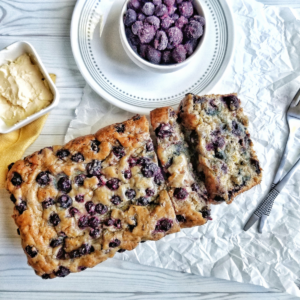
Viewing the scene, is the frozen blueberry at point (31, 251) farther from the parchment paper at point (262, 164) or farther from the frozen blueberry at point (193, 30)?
the frozen blueberry at point (193, 30)

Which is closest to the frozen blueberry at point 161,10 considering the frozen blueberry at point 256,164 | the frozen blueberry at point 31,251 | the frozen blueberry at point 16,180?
the frozen blueberry at point 256,164

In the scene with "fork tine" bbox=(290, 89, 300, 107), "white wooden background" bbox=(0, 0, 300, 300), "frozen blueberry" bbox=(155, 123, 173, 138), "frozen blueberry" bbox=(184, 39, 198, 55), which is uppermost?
"frozen blueberry" bbox=(184, 39, 198, 55)

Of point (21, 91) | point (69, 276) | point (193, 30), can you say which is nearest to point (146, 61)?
point (193, 30)

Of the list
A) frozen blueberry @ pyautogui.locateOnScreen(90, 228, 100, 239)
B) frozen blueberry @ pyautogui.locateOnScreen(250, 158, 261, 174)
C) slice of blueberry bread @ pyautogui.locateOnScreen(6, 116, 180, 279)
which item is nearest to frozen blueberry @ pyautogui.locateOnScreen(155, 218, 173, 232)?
slice of blueberry bread @ pyautogui.locateOnScreen(6, 116, 180, 279)

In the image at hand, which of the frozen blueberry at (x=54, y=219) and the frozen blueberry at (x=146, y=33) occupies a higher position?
the frozen blueberry at (x=146, y=33)

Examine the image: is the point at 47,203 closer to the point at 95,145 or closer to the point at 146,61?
the point at 95,145

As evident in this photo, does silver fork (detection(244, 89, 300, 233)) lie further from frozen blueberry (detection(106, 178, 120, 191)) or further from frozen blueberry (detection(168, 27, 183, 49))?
frozen blueberry (detection(106, 178, 120, 191))

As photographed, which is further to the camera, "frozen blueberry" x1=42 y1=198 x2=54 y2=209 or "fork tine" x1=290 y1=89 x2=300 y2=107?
"fork tine" x1=290 y1=89 x2=300 y2=107

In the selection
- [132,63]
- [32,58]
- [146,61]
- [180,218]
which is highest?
[146,61]
